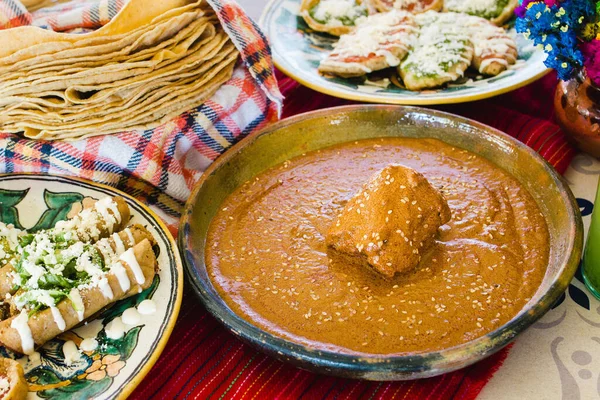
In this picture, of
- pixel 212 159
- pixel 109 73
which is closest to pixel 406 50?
pixel 212 159

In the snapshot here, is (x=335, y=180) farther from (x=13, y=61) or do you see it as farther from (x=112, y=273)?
(x=13, y=61)

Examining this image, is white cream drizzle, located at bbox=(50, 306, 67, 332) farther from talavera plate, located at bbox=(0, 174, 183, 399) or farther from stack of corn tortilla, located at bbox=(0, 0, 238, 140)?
stack of corn tortilla, located at bbox=(0, 0, 238, 140)

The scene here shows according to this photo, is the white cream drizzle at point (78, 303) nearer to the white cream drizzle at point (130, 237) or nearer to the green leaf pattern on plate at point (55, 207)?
the white cream drizzle at point (130, 237)

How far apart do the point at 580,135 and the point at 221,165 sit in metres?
1.33

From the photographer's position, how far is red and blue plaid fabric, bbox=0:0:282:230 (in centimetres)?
199

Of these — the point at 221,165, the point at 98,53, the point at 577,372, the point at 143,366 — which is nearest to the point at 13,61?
the point at 98,53

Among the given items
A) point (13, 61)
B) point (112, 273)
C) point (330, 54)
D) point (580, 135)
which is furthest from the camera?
point (330, 54)

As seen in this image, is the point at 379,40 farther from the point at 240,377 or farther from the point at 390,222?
the point at 240,377

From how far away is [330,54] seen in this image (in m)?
2.78

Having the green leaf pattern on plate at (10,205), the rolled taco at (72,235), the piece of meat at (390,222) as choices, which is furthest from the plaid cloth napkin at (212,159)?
the piece of meat at (390,222)

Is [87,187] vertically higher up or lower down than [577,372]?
higher up

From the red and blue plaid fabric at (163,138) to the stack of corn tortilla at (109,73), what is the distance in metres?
0.05

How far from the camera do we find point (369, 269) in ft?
5.72

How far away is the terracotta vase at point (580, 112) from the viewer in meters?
2.19
